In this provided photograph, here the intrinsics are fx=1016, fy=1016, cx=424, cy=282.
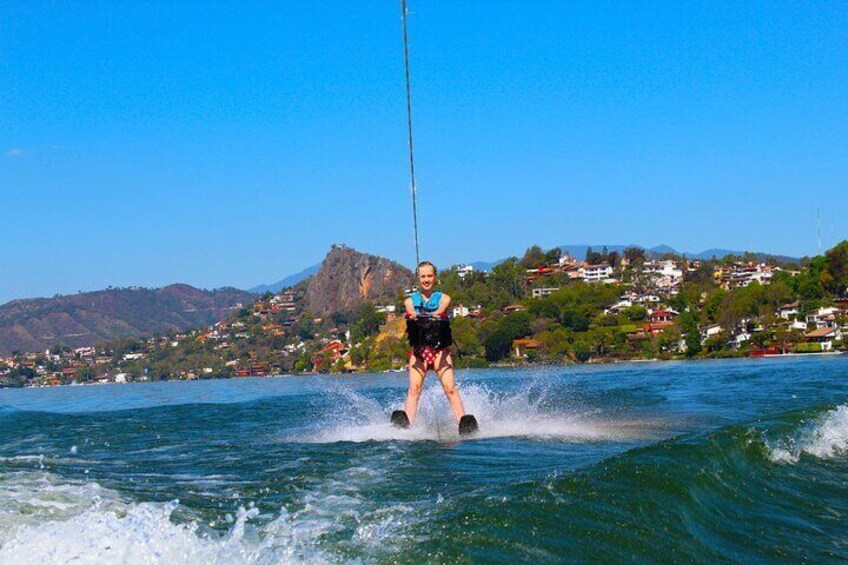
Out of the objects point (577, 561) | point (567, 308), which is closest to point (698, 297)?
point (567, 308)

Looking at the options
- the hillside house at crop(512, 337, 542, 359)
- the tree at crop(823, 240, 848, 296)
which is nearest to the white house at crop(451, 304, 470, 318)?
the hillside house at crop(512, 337, 542, 359)

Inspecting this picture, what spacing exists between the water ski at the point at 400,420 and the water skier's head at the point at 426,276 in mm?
1516

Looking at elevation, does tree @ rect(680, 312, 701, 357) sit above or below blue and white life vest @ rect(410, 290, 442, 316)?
below

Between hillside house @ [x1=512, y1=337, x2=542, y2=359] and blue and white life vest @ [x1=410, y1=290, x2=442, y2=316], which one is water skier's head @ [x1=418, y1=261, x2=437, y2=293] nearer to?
blue and white life vest @ [x1=410, y1=290, x2=442, y2=316]

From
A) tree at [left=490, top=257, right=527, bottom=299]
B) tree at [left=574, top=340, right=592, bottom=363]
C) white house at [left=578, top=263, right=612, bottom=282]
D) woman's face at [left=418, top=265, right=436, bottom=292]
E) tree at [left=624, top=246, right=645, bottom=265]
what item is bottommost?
tree at [left=574, top=340, right=592, bottom=363]

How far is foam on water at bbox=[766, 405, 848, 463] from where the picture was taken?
9.11m

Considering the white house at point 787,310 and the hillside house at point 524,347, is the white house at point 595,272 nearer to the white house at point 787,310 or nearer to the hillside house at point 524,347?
the white house at point 787,310

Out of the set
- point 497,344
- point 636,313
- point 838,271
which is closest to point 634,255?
point 636,313

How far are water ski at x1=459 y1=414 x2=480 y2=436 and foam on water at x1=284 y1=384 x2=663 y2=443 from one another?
3.6 inches

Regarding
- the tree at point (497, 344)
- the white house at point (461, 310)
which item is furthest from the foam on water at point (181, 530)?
the white house at point (461, 310)

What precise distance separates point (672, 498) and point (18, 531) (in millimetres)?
4033

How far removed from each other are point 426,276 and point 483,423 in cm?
222

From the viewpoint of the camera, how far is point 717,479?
301 inches

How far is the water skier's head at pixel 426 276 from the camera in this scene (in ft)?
39.7
